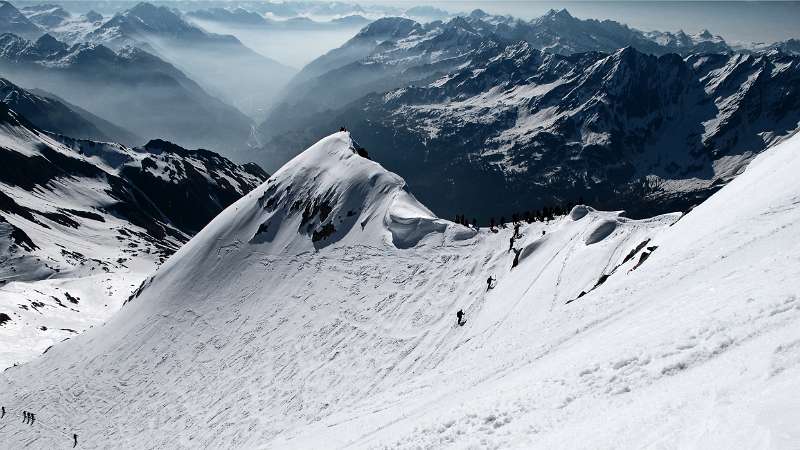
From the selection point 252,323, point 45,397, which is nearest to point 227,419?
point 252,323

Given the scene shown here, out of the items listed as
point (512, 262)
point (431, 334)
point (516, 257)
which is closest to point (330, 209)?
point (512, 262)

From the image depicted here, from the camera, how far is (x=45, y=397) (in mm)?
61438

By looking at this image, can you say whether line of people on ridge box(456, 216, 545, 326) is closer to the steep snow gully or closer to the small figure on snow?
the small figure on snow

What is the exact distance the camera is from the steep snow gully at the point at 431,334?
17.4 m

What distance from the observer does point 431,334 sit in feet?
147

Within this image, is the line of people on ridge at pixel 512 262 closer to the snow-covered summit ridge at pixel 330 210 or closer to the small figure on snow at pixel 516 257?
the small figure on snow at pixel 516 257

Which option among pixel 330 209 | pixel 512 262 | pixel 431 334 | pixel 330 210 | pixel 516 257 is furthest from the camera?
pixel 330 209

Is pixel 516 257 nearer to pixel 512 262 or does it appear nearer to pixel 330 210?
pixel 512 262

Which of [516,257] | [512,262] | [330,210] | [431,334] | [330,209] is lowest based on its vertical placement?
[431,334]

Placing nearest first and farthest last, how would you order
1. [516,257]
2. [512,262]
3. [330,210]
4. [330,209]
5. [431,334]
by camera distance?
[431,334]
[516,257]
[512,262]
[330,210]
[330,209]

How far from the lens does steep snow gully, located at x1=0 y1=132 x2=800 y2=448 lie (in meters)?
17.4

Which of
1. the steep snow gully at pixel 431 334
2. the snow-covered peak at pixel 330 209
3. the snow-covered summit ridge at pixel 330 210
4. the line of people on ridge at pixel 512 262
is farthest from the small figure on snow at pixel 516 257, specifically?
the snow-covered peak at pixel 330 209

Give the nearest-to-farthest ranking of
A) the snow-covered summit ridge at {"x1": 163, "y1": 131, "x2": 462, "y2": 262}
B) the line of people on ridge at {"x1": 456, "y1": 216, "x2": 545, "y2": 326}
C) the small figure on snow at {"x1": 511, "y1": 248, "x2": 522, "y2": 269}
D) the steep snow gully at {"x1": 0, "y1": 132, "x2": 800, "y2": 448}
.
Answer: the steep snow gully at {"x1": 0, "y1": 132, "x2": 800, "y2": 448} → the line of people on ridge at {"x1": 456, "y1": 216, "x2": 545, "y2": 326} → the small figure on snow at {"x1": 511, "y1": 248, "x2": 522, "y2": 269} → the snow-covered summit ridge at {"x1": 163, "y1": 131, "x2": 462, "y2": 262}

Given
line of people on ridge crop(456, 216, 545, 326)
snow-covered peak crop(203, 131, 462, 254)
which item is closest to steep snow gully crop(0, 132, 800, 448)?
snow-covered peak crop(203, 131, 462, 254)
